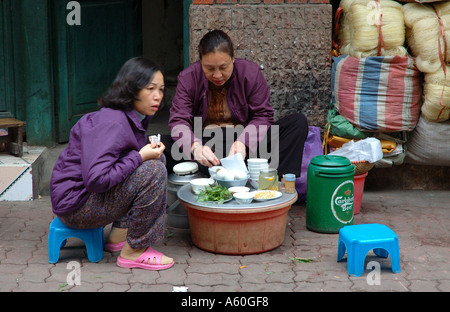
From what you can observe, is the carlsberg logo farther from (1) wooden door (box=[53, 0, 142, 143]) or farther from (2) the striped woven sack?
(1) wooden door (box=[53, 0, 142, 143])

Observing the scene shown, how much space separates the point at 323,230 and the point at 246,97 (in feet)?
3.72

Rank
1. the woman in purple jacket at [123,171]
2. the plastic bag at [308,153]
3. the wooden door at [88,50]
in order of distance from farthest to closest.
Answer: the wooden door at [88,50], the plastic bag at [308,153], the woman in purple jacket at [123,171]

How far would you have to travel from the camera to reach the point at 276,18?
535 centimetres

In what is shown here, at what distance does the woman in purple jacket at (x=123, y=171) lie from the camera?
3.50m

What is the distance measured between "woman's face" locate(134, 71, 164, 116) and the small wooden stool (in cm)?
195

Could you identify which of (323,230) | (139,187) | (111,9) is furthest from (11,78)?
(323,230)

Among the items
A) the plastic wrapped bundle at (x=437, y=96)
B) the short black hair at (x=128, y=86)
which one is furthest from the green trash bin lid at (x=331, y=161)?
the short black hair at (x=128, y=86)

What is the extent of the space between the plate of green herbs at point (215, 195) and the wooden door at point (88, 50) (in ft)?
7.61

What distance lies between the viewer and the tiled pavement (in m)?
3.54

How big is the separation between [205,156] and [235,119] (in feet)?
1.91

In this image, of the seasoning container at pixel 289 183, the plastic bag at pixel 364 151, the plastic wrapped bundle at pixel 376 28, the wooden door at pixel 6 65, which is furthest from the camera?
the wooden door at pixel 6 65

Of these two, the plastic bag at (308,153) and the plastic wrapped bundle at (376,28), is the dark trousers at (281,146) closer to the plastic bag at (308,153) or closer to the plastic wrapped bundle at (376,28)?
the plastic bag at (308,153)

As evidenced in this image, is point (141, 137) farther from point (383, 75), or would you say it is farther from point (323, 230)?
point (383, 75)

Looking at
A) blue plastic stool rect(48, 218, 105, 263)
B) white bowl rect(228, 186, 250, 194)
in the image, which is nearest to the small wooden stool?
blue plastic stool rect(48, 218, 105, 263)
